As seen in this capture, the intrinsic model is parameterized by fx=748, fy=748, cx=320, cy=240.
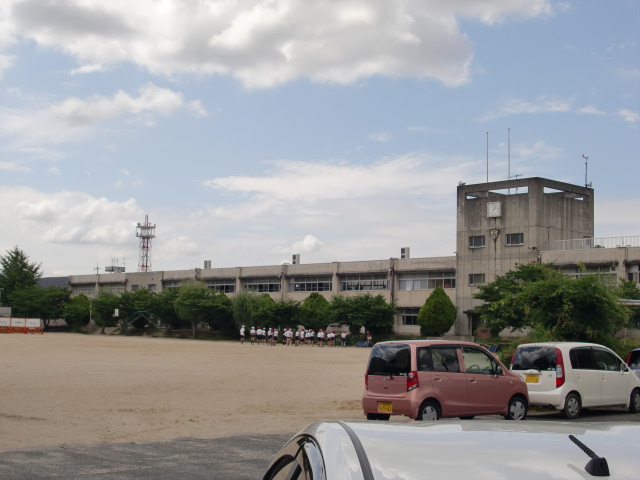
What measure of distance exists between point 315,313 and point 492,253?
18643 millimetres

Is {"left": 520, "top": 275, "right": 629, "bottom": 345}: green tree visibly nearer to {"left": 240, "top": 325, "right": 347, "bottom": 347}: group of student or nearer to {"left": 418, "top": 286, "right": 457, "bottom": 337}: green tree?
{"left": 240, "top": 325, "right": 347, "bottom": 347}: group of student

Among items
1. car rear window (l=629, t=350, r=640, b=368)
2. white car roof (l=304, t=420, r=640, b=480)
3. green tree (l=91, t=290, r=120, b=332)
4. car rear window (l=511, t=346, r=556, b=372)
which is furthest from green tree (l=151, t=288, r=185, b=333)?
white car roof (l=304, t=420, r=640, b=480)

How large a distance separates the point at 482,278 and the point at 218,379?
45521mm

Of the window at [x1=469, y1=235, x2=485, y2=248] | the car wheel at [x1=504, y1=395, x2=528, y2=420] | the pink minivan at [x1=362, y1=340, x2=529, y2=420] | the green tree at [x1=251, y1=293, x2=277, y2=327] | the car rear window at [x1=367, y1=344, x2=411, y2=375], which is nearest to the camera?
the pink minivan at [x1=362, y1=340, x2=529, y2=420]

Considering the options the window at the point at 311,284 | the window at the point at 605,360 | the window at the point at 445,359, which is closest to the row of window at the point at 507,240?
the window at the point at 311,284

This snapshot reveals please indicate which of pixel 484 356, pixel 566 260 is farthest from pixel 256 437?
pixel 566 260

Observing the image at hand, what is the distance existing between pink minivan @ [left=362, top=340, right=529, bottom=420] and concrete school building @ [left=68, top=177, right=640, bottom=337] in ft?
147

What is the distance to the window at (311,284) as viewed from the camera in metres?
83.5

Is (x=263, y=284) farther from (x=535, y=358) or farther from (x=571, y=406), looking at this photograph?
(x=571, y=406)

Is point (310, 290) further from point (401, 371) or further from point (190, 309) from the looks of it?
point (401, 371)

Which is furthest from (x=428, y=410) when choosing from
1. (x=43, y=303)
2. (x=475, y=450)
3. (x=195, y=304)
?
(x=43, y=303)

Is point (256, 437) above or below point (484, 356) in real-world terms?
below

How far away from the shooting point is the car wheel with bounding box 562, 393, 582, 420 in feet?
53.7

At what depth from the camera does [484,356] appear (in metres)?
15.3
